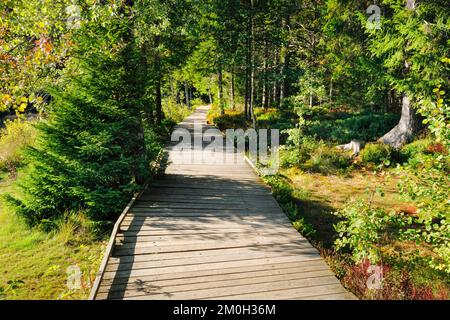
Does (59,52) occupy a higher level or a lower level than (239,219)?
higher

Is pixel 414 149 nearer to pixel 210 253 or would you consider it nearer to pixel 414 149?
pixel 414 149

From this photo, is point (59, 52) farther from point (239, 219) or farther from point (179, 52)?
point (179, 52)

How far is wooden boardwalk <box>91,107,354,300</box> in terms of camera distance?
464 centimetres

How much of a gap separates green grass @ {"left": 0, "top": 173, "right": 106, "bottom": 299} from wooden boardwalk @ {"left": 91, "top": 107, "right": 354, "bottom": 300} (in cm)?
82

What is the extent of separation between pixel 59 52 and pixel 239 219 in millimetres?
5396

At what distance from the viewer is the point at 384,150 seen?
13398 mm

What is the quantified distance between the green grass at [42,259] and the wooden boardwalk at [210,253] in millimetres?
824

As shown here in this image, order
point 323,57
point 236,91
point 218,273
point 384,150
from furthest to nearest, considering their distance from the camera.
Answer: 1. point 236,91
2. point 323,57
3. point 384,150
4. point 218,273

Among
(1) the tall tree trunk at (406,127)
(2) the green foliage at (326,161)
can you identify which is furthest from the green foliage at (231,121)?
(1) the tall tree trunk at (406,127)

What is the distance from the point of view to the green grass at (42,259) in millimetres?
5223

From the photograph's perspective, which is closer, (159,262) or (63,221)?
(159,262)

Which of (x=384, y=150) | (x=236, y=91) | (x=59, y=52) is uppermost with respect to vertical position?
(x=236, y=91)

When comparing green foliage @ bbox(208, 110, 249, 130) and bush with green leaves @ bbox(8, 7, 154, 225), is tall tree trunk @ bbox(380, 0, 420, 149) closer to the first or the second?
green foliage @ bbox(208, 110, 249, 130)
